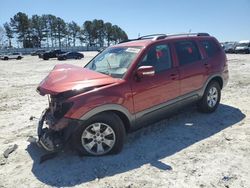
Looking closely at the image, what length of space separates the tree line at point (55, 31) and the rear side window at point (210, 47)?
81.1 metres

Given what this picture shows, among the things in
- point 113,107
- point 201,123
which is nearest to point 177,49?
point 201,123

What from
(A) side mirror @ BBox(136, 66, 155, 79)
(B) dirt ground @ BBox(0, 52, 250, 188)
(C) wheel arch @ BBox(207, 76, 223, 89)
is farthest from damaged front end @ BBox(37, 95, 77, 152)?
(C) wheel arch @ BBox(207, 76, 223, 89)

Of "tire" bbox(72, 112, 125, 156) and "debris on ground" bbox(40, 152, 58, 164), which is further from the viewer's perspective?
"debris on ground" bbox(40, 152, 58, 164)

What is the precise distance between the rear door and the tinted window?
11.7 inches

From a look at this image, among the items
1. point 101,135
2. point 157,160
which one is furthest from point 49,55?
point 157,160

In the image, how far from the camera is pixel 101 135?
14.4 feet

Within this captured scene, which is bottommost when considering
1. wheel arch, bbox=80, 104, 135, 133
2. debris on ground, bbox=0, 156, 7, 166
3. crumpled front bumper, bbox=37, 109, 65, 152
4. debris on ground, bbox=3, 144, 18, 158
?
debris on ground, bbox=0, 156, 7, 166

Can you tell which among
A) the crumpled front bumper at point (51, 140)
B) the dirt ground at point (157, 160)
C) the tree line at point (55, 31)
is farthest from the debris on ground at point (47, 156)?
the tree line at point (55, 31)

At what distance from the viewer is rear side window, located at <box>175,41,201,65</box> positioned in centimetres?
570

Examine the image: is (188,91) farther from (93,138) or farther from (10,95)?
(10,95)

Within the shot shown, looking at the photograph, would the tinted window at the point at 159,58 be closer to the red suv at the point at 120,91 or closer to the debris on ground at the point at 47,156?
the red suv at the point at 120,91

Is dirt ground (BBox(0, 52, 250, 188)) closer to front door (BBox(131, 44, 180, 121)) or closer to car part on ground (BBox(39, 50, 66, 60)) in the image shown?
front door (BBox(131, 44, 180, 121))

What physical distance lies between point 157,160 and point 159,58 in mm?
1933

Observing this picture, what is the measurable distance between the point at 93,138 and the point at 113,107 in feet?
1.87
